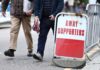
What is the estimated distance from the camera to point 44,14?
1010 cm

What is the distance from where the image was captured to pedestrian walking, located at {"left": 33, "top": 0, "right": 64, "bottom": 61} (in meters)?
9.97

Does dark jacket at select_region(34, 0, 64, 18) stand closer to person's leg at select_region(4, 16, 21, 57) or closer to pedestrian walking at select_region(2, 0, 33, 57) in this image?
pedestrian walking at select_region(2, 0, 33, 57)

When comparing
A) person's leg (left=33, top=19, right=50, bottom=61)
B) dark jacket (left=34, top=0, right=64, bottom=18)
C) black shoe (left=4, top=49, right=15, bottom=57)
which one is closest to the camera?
dark jacket (left=34, top=0, right=64, bottom=18)

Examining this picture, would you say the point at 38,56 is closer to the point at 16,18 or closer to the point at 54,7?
the point at 54,7

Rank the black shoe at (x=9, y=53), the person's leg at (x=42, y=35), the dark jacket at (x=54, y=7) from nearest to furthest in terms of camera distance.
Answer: the dark jacket at (x=54, y=7)
the person's leg at (x=42, y=35)
the black shoe at (x=9, y=53)

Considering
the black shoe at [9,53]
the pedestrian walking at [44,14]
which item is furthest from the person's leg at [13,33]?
the pedestrian walking at [44,14]

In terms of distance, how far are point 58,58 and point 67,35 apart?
52 cm

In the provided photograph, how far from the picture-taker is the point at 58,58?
9.90 meters

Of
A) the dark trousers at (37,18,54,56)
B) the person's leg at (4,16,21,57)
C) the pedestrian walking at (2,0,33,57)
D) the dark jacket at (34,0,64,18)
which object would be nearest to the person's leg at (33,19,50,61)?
the dark trousers at (37,18,54,56)

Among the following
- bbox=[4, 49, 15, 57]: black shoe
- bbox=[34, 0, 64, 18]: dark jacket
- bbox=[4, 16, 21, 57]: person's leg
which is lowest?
bbox=[4, 49, 15, 57]: black shoe

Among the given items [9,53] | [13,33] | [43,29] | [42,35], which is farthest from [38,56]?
[13,33]

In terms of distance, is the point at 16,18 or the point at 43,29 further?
the point at 16,18

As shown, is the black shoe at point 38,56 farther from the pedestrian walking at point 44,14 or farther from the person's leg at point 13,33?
the person's leg at point 13,33

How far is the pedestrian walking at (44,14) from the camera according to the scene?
9969mm
